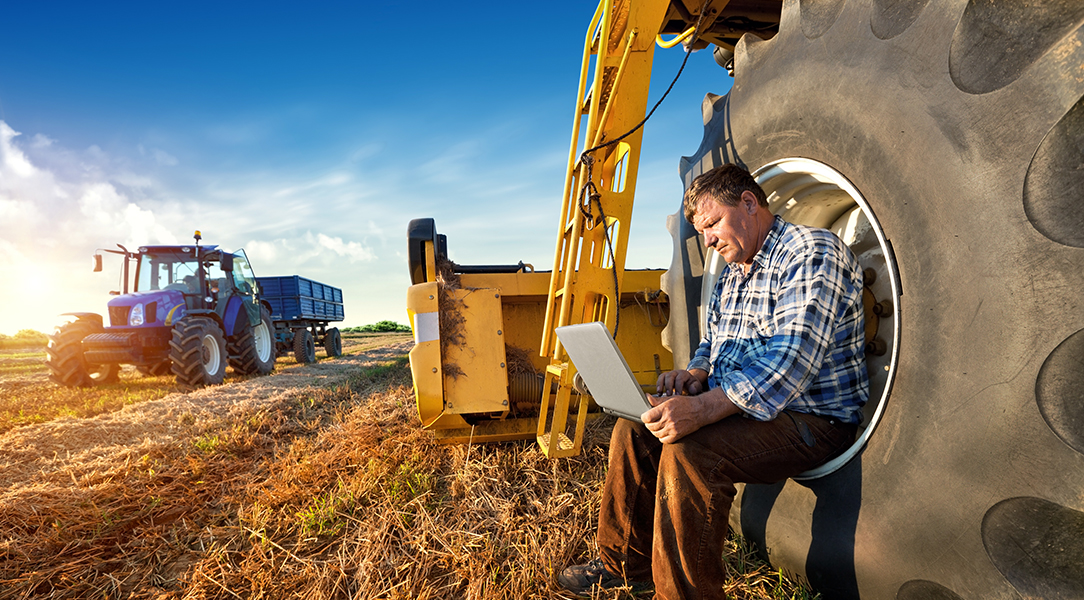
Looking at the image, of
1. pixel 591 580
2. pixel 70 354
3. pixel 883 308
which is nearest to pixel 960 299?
pixel 883 308

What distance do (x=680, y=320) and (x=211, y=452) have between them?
352 centimetres

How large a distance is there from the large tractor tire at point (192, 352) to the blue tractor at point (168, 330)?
0.04 ft

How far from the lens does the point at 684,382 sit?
6.46 ft

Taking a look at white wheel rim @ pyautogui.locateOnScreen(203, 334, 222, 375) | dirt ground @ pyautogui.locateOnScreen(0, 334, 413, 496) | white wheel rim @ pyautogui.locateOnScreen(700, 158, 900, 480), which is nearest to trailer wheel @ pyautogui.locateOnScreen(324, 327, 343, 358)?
white wheel rim @ pyautogui.locateOnScreen(203, 334, 222, 375)

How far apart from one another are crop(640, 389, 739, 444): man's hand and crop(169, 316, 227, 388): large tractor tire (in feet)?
25.1

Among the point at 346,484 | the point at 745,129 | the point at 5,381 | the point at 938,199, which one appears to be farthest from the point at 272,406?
the point at 5,381

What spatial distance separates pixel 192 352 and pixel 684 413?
7.72m

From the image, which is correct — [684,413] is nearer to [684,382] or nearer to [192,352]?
[684,382]

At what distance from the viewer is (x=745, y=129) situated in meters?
2.11

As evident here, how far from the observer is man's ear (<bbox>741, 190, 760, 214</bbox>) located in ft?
5.89

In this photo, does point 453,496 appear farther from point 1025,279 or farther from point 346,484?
point 1025,279

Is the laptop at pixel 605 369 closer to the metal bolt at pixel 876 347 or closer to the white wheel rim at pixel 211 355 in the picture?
the metal bolt at pixel 876 347

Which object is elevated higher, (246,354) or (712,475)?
(246,354)

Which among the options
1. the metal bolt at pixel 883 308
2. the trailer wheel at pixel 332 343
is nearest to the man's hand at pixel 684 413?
the metal bolt at pixel 883 308
